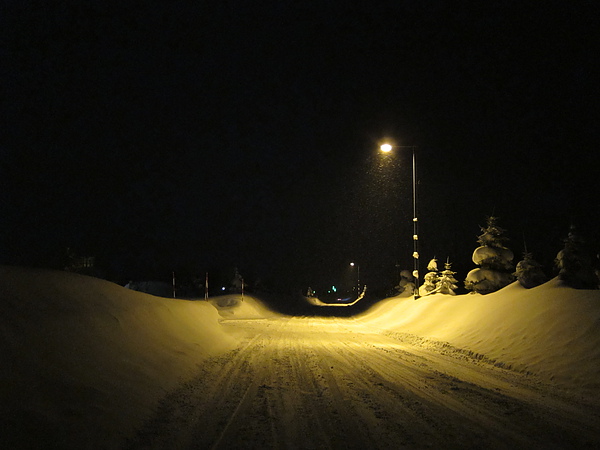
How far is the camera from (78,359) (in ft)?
25.8

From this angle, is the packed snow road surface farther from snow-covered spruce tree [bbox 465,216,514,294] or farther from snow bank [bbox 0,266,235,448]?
snow-covered spruce tree [bbox 465,216,514,294]

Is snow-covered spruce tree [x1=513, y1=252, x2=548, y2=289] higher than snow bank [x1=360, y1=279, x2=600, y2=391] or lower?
higher

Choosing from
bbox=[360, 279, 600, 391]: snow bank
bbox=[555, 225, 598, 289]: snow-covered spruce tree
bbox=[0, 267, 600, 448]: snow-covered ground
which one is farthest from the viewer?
bbox=[555, 225, 598, 289]: snow-covered spruce tree

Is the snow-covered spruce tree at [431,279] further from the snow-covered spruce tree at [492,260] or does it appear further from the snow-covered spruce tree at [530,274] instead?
the snow-covered spruce tree at [530,274]

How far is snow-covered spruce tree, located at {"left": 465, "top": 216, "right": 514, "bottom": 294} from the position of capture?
26.5 meters

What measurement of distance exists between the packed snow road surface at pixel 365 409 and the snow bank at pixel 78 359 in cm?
61

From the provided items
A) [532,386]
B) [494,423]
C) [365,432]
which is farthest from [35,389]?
[532,386]

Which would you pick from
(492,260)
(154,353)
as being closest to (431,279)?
(492,260)

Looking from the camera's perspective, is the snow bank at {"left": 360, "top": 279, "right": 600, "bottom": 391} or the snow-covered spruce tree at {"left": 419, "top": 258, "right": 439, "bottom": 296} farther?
the snow-covered spruce tree at {"left": 419, "top": 258, "right": 439, "bottom": 296}

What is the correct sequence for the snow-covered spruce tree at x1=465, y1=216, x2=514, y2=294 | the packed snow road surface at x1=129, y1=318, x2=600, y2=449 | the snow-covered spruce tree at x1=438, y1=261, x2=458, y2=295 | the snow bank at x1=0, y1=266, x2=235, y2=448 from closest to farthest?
1. the snow bank at x1=0, y1=266, x2=235, y2=448
2. the packed snow road surface at x1=129, y1=318, x2=600, y2=449
3. the snow-covered spruce tree at x1=465, y1=216, x2=514, y2=294
4. the snow-covered spruce tree at x1=438, y1=261, x2=458, y2=295

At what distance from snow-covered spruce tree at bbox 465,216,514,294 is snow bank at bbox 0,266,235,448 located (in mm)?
19132

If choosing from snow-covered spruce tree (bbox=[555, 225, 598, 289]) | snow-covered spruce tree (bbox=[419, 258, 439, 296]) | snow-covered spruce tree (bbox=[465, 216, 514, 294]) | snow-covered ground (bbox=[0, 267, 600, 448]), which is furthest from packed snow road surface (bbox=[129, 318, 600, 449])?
snow-covered spruce tree (bbox=[419, 258, 439, 296])

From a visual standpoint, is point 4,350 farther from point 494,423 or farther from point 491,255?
point 491,255

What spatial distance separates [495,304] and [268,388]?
12963mm
